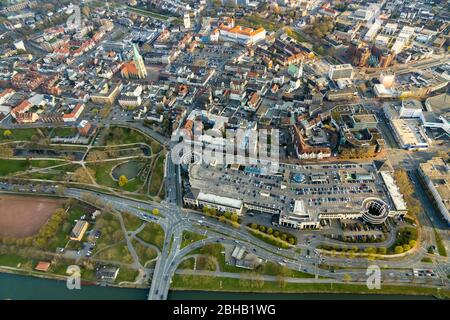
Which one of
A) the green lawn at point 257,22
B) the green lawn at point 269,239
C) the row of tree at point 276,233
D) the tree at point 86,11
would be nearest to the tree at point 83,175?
the row of tree at point 276,233

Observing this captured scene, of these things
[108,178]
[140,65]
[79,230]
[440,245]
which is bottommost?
[440,245]

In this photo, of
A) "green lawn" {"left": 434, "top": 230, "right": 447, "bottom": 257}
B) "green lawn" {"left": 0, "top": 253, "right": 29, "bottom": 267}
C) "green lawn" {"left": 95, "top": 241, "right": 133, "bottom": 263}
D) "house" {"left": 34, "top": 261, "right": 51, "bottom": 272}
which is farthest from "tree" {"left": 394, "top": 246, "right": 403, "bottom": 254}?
"green lawn" {"left": 0, "top": 253, "right": 29, "bottom": 267}

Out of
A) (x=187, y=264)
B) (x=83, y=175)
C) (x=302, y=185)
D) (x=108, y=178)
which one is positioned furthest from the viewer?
(x=108, y=178)

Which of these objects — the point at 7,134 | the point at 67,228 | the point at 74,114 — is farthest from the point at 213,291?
the point at 7,134

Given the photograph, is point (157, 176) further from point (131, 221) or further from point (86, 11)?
point (86, 11)

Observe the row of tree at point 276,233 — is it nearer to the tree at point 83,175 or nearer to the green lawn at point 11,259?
the tree at point 83,175

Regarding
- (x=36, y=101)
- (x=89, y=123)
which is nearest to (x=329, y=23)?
(x=89, y=123)
